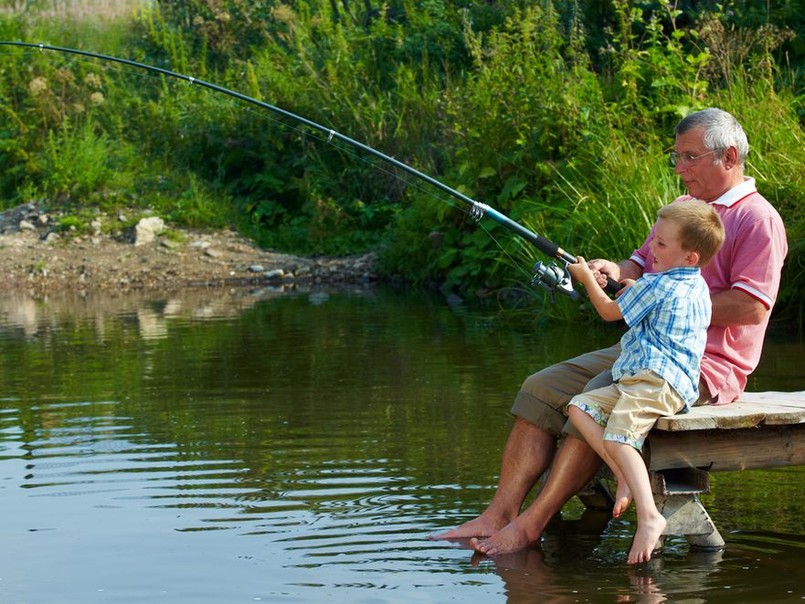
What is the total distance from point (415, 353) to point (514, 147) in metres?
3.78

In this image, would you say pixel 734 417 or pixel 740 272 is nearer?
pixel 734 417

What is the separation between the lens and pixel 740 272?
14.3 ft

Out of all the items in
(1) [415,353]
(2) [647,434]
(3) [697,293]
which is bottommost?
(1) [415,353]

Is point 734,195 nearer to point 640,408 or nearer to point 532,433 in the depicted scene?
point 640,408

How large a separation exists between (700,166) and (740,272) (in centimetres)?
38

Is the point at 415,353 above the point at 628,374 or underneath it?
underneath

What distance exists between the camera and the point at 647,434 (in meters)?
4.23

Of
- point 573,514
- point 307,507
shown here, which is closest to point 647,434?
point 573,514

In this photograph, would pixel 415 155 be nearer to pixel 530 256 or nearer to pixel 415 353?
pixel 530 256

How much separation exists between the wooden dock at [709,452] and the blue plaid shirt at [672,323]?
4.8 inches

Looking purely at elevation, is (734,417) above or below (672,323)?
below

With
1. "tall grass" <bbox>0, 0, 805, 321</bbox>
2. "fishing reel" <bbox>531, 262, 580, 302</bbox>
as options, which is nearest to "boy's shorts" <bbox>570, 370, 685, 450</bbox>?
"fishing reel" <bbox>531, 262, 580, 302</bbox>

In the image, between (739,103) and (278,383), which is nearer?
(278,383)

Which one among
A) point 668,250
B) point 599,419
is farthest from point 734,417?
point 668,250
